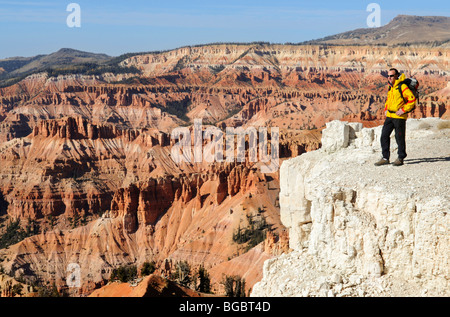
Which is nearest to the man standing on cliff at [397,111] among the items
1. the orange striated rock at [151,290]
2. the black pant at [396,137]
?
the black pant at [396,137]

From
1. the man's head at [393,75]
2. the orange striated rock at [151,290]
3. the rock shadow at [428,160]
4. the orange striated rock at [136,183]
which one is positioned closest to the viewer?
the man's head at [393,75]

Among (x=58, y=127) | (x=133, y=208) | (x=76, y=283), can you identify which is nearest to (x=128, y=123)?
(x=58, y=127)

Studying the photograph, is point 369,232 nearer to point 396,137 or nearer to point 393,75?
point 396,137

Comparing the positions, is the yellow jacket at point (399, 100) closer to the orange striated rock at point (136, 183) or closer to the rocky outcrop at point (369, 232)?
the rocky outcrop at point (369, 232)

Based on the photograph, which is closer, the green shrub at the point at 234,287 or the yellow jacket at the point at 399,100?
the yellow jacket at the point at 399,100

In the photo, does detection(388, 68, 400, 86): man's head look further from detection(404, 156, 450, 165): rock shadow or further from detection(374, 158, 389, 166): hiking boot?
detection(404, 156, 450, 165): rock shadow

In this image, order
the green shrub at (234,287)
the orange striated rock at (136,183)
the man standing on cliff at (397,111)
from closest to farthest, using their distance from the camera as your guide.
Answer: the man standing on cliff at (397,111)
the green shrub at (234,287)
the orange striated rock at (136,183)
